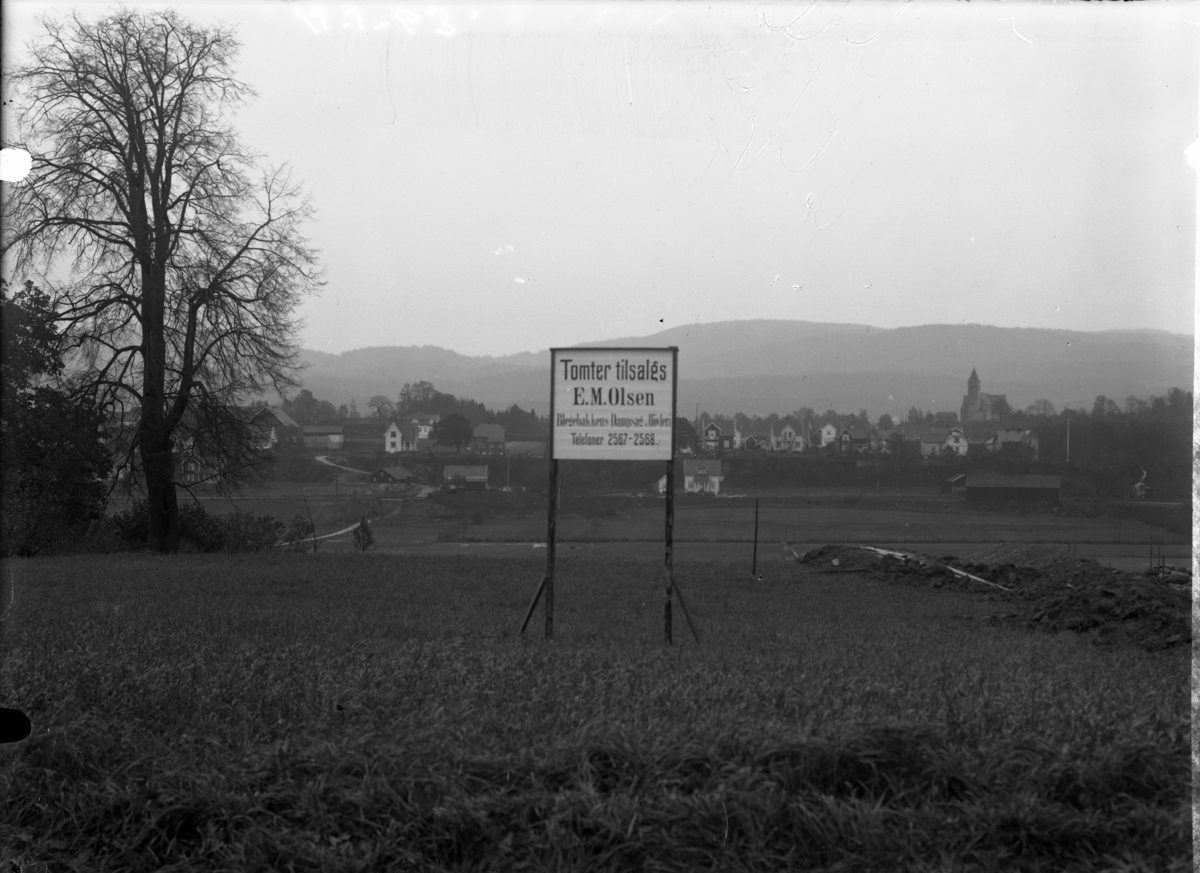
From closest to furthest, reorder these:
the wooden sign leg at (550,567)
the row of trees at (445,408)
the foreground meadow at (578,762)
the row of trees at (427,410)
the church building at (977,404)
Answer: the foreground meadow at (578,762)
the wooden sign leg at (550,567)
the row of trees at (427,410)
the row of trees at (445,408)
the church building at (977,404)

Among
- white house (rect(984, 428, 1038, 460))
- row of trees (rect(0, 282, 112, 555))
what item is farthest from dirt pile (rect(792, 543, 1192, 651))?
row of trees (rect(0, 282, 112, 555))

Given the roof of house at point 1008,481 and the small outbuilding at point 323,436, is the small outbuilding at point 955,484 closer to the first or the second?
the roof of house at point 1008,481

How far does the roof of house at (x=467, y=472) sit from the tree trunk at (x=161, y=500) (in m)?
6.37

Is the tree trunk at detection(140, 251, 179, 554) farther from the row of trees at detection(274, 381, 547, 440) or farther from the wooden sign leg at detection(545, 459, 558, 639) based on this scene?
the wooden sign leg at detection(545, 459, 558, 639)

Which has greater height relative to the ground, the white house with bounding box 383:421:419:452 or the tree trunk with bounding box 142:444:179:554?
the white house with bounding box 383:421:419:452

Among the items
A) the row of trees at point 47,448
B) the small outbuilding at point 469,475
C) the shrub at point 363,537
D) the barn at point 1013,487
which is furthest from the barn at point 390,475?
the barn at point 1013,487

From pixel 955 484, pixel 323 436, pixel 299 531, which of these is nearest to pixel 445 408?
pixel 323 436

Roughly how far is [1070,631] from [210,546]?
19.6 meters

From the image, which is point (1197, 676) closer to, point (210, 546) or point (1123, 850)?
point (1123, 850)

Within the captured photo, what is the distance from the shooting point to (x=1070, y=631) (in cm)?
982

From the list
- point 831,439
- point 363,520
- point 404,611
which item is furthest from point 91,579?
point 831,439

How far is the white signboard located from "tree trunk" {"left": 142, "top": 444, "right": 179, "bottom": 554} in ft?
57.1

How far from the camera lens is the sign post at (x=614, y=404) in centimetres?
788

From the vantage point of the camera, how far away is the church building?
22266 millimetres
